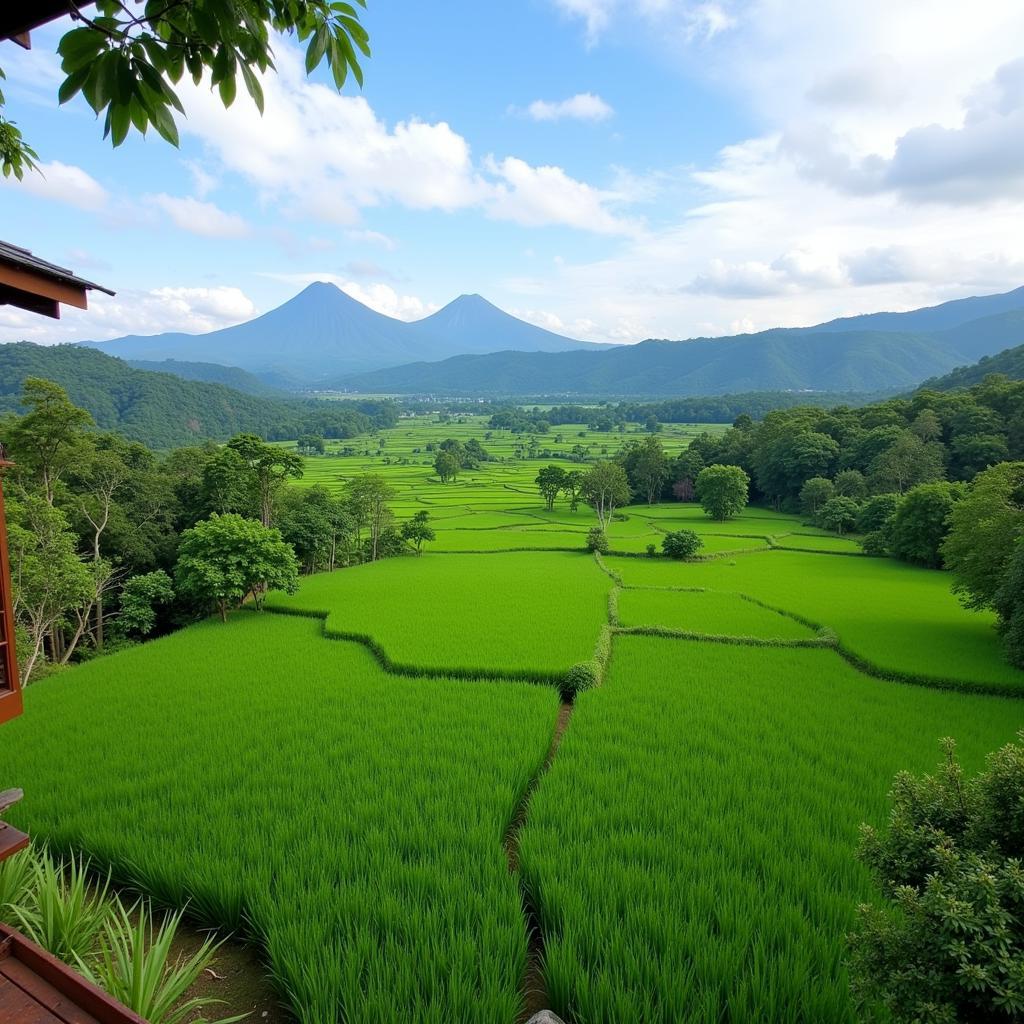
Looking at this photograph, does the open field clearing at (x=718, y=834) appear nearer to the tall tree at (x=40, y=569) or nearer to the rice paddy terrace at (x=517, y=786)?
the rice paddy terrace at (x=517, y=786)

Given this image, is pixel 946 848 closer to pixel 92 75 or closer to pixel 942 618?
pixel 92 75

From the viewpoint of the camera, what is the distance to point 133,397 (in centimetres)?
7388

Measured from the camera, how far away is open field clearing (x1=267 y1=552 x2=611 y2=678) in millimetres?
14531

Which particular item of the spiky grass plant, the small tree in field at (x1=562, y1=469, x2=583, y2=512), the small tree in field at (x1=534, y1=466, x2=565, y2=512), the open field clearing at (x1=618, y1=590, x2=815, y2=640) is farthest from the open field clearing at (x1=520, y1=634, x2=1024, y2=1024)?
the small tree in field at (x1=534, y1=466, x2=565, y2=512)

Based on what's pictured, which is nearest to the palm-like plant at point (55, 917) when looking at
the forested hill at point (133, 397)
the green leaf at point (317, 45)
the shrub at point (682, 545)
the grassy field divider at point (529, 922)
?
the grassy field divider at point (529, 922)

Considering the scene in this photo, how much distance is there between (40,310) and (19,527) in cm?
1742

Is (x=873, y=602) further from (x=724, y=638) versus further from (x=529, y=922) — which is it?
(x=529, y=922)

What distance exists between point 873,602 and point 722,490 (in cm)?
2233

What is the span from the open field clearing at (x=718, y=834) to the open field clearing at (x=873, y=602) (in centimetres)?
172

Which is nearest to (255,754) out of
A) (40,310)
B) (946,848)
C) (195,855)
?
(195,855)

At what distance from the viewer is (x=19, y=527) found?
1611 cm

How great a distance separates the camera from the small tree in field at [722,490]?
139 feet

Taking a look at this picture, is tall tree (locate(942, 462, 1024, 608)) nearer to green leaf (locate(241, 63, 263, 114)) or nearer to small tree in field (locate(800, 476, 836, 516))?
green leaf (locate(241, 63, 263, 114))

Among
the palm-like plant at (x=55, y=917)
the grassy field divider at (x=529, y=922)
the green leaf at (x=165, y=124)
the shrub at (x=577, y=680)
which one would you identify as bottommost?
the shrub at (x=577, y=680)
